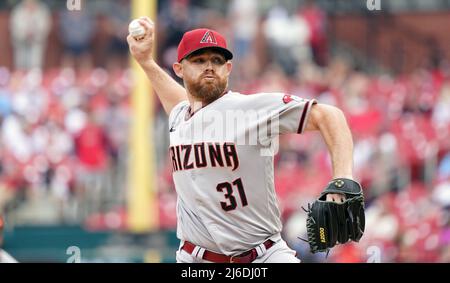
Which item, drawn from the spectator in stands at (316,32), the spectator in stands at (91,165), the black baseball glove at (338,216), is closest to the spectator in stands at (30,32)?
the spectator in stands at (91,165)

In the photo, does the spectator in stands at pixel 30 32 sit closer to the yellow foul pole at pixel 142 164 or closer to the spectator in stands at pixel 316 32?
the yellow foul pole at pixel 142 164

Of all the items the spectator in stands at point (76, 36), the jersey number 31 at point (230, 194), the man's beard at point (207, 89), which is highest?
the spectator in stands at point (76, 36)

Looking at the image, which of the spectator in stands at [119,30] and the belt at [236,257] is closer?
the belt at [236,257]

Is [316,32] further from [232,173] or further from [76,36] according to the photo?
[232,173]

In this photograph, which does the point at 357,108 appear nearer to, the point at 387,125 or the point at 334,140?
the point at 387,125

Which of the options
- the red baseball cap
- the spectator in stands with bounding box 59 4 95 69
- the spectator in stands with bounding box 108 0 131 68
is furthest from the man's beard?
the spectator in stands with bounding box 59 4 95 69

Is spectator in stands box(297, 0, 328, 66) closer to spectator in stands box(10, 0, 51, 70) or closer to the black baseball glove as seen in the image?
spectator in stands box(10, 0, 51, 70)

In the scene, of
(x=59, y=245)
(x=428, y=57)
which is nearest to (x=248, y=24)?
(x=428, y=57)
